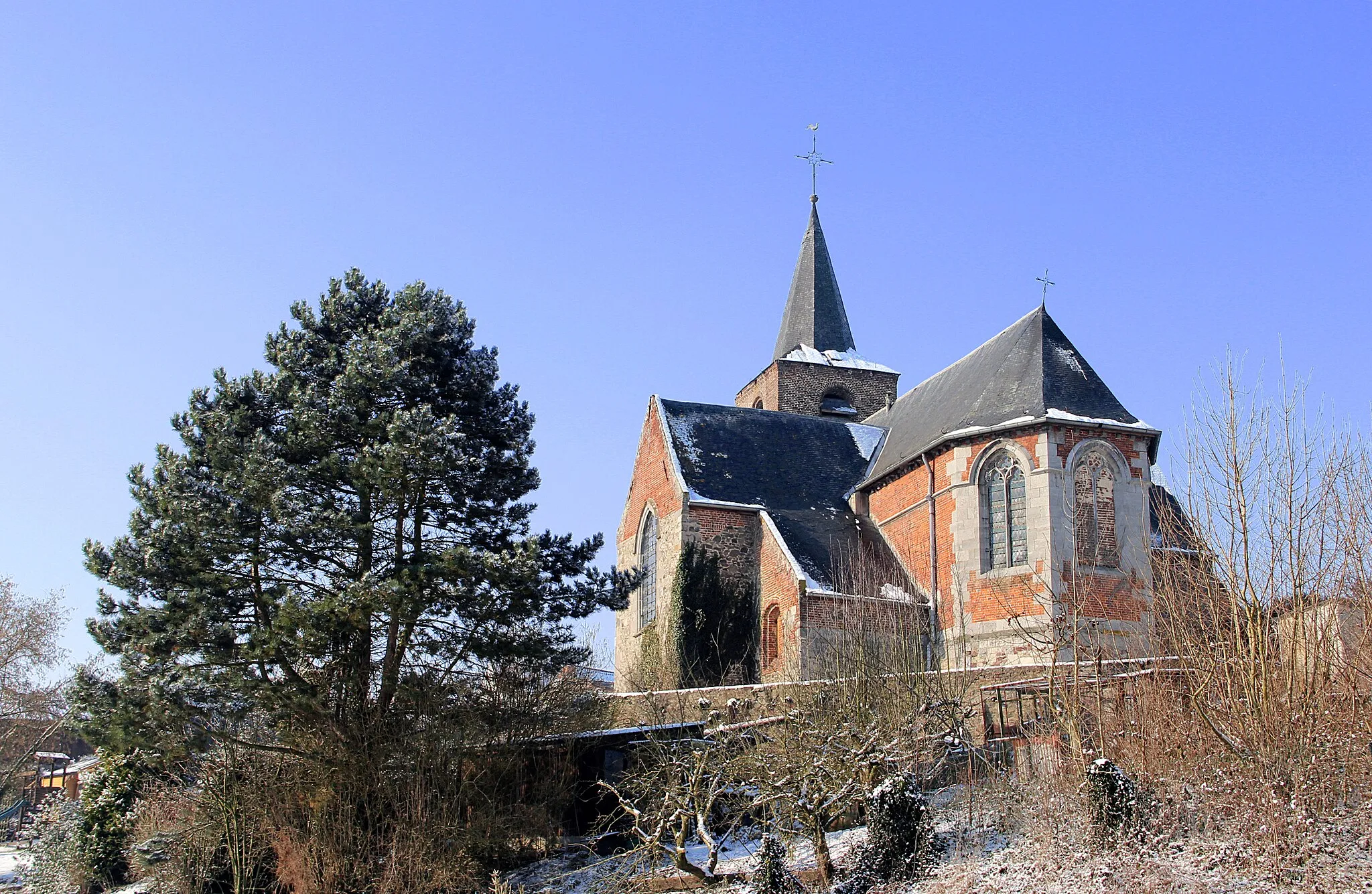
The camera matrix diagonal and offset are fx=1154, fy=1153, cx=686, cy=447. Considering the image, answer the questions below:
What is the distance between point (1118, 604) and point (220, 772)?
49.5ft

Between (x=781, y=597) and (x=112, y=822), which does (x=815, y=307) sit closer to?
(x=781, y=597)

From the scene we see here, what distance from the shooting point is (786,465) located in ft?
Result: 86.0

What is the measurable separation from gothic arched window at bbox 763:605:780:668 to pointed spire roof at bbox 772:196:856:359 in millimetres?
13480

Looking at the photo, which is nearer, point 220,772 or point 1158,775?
point 1158,775

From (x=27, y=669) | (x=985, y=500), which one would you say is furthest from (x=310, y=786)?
(x=27, y=669)

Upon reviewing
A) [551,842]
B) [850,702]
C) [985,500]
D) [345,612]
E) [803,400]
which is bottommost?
[551,842]

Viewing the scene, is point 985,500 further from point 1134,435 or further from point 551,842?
point 551,842

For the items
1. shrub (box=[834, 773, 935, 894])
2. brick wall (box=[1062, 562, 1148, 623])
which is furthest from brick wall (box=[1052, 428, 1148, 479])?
shrub (box=[834, 773, 935, 894])

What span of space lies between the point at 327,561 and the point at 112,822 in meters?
5.81

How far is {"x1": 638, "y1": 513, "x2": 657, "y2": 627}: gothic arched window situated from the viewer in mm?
26016

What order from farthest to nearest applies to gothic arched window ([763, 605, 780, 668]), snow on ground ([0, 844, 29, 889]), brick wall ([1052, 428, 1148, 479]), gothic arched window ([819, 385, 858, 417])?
1. gothic arched window ([819, 385, 858, 417])
2. gothic arched window ([763, 605, 780, 668])
3. brick wall ([1052, 428, 1148, 479])
4. snow on ground ([0, 844, 29, 889])

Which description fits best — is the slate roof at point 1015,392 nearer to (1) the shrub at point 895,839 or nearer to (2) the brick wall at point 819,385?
(2) the brick wall at point 819,385

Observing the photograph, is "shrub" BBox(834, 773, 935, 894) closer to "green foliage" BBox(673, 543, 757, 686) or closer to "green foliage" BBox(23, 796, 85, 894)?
"green foliage" BBox(673, 543, 757, 686)

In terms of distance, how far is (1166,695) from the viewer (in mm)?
10930
